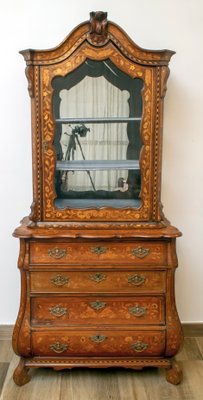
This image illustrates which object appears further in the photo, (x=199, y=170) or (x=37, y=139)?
(x=199, y=170)

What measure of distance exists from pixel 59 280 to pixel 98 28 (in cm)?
118

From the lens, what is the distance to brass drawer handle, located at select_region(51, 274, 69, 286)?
1815 mm

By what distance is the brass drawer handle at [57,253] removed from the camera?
1.80m

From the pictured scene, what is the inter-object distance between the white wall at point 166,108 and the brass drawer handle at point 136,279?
0.54m

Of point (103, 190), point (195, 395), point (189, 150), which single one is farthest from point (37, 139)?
point (195, 395)

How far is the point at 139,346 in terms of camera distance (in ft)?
6.07

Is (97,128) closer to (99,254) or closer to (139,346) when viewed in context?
(99,254)

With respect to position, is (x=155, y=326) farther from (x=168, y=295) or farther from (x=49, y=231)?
(x=49, y=231)

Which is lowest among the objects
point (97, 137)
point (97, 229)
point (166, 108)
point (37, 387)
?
point (37, 387)

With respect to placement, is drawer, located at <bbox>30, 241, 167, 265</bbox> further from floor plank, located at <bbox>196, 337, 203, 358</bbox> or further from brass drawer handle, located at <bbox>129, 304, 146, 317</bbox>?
floor plank, located at <bbox>196, 337, 203, 358</bbox>

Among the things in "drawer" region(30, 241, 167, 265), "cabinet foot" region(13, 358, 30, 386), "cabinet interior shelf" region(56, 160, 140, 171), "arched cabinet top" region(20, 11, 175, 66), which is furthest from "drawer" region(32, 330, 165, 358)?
"arched cabinet top" region(20, 11, 175, 66)

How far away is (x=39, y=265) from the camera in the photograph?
180 cm

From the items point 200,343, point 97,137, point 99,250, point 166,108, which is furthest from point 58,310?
point 166,108

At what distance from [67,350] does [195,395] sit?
2.16ft
